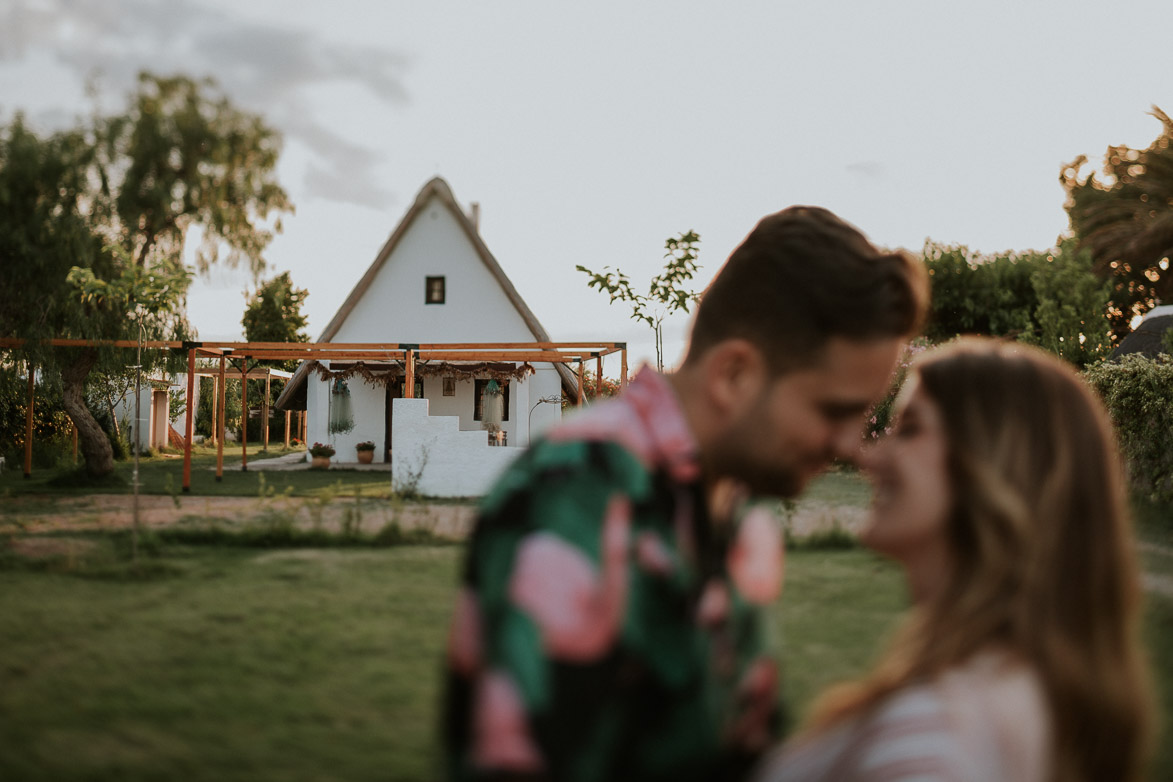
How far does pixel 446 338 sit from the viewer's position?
25344mm

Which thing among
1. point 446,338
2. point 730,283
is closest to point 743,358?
point 730,283

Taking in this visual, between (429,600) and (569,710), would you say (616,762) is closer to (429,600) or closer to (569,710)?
(569,710)

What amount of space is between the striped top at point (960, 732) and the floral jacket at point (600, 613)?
9.1 inches

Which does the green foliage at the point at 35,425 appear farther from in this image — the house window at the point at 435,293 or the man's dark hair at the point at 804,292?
the man's dark hair at the point at 804,292

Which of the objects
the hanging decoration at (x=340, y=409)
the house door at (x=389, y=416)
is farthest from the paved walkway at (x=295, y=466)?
the hanging decoration at (x=340, y=409)

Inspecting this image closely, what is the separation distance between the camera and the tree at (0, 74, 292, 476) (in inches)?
659

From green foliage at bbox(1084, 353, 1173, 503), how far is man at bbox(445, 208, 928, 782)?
12.8 metres

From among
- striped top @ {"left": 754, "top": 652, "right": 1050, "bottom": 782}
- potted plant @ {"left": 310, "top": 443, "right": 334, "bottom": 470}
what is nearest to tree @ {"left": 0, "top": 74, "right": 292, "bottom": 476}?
potted plant @ {"left": 310, "top": 443, "right": 334, "bottom": 470}

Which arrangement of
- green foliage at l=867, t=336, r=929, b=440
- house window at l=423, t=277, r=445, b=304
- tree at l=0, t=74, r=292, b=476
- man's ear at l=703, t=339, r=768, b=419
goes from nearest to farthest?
man's ear at l=703, t=339, r=768, b=419, tree at l=0, t=74, r=292, b=476, green foliage at l=867, t=336, r=929, b=440, house window at l=423, t=277, r=445, b=304

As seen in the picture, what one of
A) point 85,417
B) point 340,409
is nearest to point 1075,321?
point 340,409

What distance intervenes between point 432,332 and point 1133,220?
21345 millimetres

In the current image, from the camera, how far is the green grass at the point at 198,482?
1557 centimetres

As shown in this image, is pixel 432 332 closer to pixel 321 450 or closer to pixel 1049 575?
pixel 321 450

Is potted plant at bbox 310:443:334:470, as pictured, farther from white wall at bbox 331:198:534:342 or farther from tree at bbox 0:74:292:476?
tree at bbox 0:74:292:476
